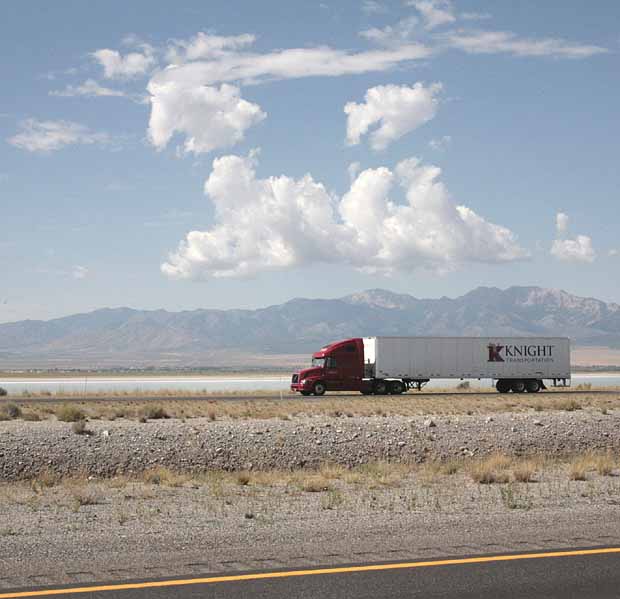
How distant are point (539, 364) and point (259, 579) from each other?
53162mm

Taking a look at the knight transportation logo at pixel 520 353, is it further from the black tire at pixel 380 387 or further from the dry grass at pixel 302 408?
the dry grass at pixel 302 408

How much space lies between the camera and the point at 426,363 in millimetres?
57531

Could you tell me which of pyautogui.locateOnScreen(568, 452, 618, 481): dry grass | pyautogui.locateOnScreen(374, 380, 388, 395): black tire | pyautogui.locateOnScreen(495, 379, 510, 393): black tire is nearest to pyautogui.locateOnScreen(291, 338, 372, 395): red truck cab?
pyautogui.locateOnScreen(374, 380, 388, 395): black tire

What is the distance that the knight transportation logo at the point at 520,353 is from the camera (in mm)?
59250

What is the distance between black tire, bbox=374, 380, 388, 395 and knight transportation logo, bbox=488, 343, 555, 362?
320 inches

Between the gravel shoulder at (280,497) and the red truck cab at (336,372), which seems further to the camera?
the red truck cab at (336,372)

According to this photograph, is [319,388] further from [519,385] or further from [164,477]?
[164,477]

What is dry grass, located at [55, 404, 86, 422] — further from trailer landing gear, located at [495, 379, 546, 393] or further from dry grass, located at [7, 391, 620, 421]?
trailer landing gear, located at [495, 379, 546, 393]

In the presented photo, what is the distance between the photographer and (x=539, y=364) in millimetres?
59906

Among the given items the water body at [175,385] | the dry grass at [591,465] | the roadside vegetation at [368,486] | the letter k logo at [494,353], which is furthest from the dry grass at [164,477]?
the water body at [175,385]

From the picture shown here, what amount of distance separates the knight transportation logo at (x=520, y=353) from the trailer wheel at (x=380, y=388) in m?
8.15

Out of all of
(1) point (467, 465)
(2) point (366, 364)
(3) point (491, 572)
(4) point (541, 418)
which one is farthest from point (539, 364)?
(3) point (491, 572)

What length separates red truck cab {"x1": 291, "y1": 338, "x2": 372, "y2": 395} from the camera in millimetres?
54094

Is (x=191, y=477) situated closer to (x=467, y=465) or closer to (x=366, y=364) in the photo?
(x=467, y=465)
